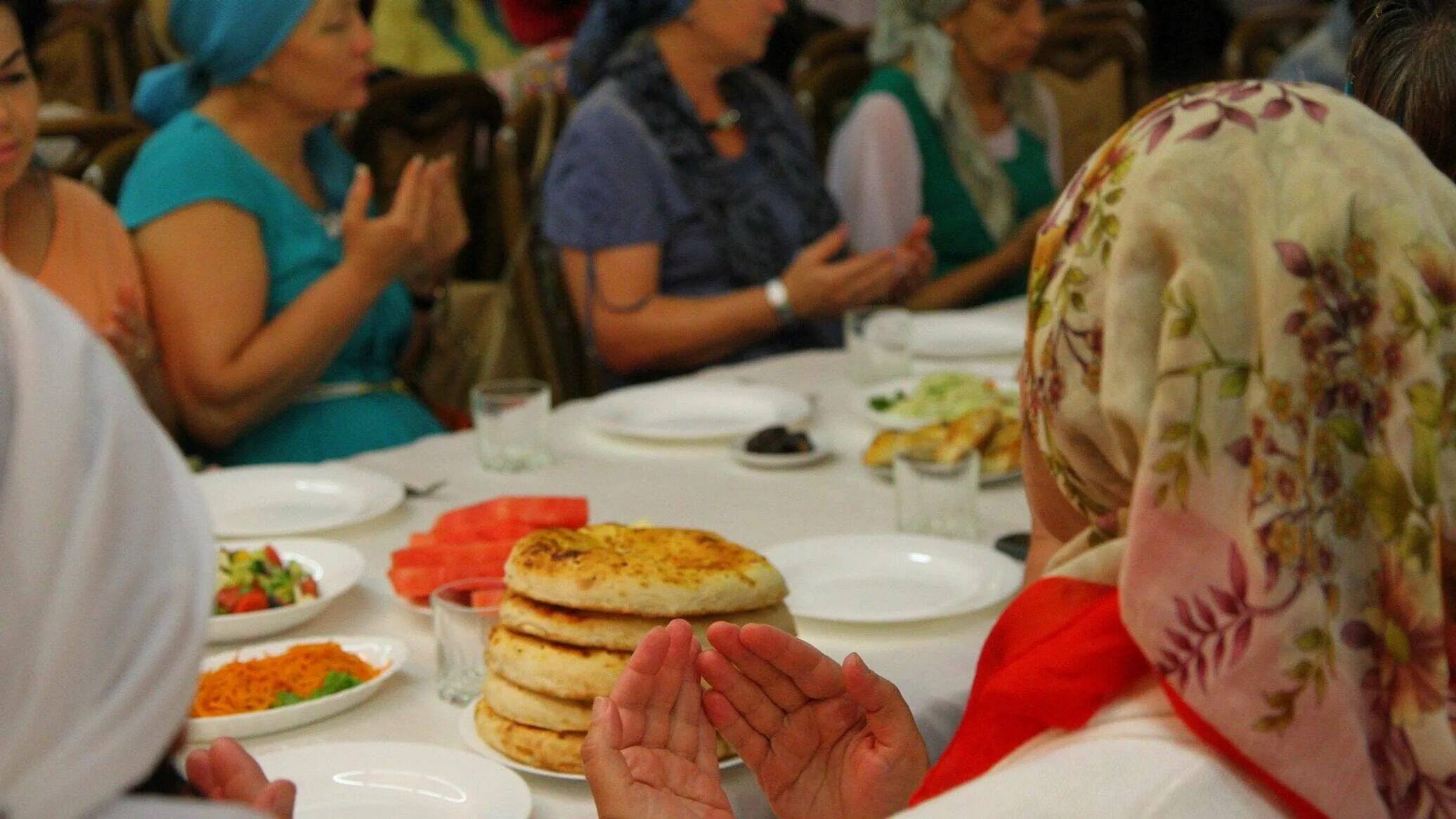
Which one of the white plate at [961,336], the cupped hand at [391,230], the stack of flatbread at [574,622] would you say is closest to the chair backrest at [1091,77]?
the white plate at [961,336]

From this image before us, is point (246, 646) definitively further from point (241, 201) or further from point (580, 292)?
point (580, 292)

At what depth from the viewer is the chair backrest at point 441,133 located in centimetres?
324

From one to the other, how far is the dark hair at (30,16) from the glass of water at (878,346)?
1.25 metres

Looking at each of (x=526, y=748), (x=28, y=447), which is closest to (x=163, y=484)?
(x=28, y=447)

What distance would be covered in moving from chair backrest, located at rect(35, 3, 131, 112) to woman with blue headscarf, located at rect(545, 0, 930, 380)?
256cm

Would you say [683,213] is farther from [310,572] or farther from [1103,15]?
[1103,15]

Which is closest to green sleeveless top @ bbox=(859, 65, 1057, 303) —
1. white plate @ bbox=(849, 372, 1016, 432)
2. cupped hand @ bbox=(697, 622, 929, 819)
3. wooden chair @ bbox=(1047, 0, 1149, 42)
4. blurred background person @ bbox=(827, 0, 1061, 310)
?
blurred background person @ bbox=(827, 0, 1061, 310)

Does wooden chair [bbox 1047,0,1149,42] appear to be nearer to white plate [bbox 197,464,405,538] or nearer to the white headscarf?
white plate [bbox 197,464,405,538]

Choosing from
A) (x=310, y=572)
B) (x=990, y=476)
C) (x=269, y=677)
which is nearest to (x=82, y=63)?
(x=310, y=572)

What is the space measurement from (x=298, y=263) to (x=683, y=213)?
30.6 inches

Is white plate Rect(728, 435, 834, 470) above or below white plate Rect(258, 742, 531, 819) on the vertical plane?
below

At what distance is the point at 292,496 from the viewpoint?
6.15 feet

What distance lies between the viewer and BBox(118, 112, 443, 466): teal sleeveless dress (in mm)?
2402

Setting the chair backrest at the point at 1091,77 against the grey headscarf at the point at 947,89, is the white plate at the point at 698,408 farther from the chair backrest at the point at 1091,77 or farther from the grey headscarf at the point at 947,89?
the chair backrest at the point at 1091,77
